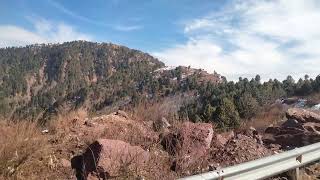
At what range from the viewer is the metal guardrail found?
15.6 feet

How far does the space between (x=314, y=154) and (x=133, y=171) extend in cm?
291

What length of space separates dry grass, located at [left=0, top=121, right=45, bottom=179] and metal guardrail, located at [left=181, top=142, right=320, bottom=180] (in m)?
2.18

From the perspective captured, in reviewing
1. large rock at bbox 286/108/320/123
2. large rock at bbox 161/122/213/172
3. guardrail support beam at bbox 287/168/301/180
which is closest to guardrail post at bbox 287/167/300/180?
guardrail support beam at bbox 287/168/301/180

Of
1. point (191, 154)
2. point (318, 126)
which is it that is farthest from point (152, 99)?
point (318, 126)

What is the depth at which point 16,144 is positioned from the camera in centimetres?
541

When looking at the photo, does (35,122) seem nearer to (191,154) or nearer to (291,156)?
(191,154)

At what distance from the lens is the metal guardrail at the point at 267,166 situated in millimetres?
4740

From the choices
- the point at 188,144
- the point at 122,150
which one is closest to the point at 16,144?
the point at 122,150

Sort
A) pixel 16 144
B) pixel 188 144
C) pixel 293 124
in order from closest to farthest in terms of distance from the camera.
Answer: pixel 16 144 → pixel 188 144 → pixel 293 124

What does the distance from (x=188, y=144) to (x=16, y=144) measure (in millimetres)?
2544

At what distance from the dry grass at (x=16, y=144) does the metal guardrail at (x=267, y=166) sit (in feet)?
7.15

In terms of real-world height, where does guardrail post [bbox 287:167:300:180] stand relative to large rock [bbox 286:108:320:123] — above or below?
below

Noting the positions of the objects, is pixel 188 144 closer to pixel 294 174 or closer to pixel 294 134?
pixel 294 174

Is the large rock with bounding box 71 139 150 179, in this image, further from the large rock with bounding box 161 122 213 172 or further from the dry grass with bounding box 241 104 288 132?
the dry grass with bounding box 241 104 288 132
